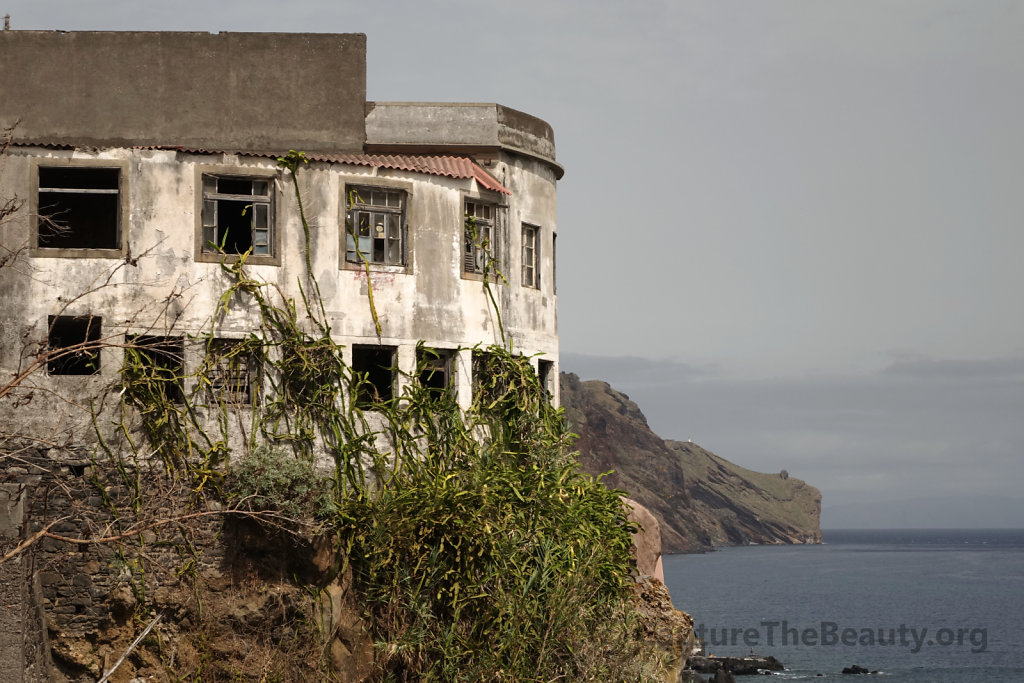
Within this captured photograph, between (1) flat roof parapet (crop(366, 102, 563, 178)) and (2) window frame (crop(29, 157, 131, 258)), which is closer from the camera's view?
(2) window frame (crop(29, 157, 131, 258))

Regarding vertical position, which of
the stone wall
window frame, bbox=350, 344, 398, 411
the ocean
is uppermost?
window frame, bbox=350, 344, 398, 411

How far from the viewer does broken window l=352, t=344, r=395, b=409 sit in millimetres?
23672

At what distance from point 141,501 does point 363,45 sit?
10.0 metres

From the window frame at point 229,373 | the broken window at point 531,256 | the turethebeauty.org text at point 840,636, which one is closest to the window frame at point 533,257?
the broken window at point 531,256

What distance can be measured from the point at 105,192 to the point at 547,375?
9.89 m

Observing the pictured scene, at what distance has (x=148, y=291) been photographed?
22.7 metres

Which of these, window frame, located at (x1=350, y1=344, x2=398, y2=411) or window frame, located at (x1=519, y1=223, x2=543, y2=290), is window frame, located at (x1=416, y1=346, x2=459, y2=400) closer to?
window frame, located at (x1=350, y1=344, x2=398, y2=411)

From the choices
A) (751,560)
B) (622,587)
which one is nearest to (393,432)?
(622,587)

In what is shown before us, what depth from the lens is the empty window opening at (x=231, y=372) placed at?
22828mm

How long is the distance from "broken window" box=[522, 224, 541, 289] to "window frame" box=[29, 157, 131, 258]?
8347mm

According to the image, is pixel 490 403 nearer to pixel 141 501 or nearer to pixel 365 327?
pixel 365 327

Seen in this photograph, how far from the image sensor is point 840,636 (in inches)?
3201

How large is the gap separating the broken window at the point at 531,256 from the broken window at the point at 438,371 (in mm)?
3134

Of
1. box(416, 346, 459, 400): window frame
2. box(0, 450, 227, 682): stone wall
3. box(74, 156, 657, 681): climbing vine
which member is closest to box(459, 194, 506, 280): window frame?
box(416, 346, 459, 400): window frame
